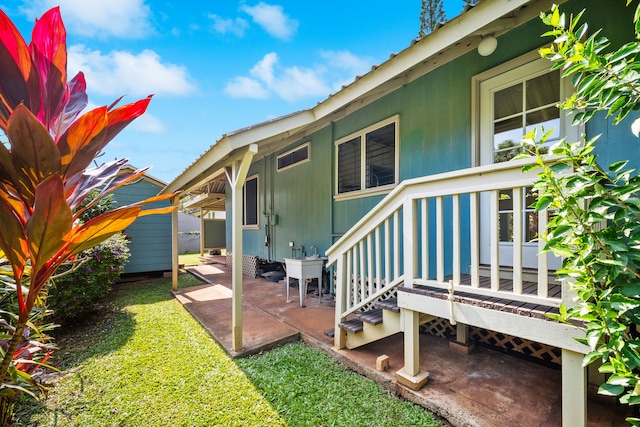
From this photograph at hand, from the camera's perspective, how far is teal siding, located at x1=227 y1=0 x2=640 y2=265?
8.01 ft

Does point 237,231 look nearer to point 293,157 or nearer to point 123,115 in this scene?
point 123,115

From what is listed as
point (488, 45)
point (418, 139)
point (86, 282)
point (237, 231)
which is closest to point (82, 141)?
point (237, 231)

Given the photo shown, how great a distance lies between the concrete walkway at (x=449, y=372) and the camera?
6.89 feet

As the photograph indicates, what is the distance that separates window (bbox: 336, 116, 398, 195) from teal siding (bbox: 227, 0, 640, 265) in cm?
14

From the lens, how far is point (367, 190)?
449 centimetres

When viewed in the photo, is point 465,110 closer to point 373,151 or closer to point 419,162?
point 419,162

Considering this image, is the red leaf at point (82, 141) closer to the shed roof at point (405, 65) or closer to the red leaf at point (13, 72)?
the red leaf at point (13, 72)

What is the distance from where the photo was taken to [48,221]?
77 centimetres

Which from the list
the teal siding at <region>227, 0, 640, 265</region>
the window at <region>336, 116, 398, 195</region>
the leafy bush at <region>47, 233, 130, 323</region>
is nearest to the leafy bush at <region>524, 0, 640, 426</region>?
the teal siding at <region>227, 0, 640, 265</region>

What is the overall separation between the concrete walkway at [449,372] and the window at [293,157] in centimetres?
313

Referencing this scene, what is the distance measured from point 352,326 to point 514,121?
9.59ft

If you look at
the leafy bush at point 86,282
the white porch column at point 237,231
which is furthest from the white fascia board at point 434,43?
the leafy bush at point 86,282

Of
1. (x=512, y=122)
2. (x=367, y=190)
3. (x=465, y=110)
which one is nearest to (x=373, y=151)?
(x=367, y=190)

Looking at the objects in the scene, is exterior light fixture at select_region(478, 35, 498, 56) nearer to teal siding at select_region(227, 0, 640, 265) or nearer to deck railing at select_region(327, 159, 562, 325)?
teal siding at select_region(227, 0, 640, 265)
